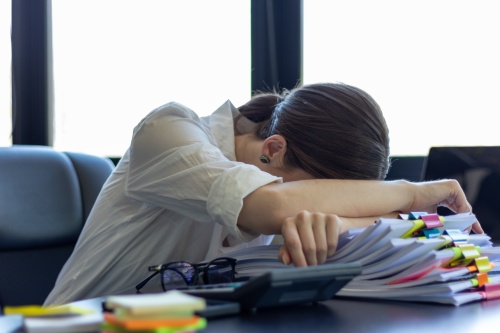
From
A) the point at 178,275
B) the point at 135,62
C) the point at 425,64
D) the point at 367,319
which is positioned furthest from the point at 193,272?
the point at 135,62

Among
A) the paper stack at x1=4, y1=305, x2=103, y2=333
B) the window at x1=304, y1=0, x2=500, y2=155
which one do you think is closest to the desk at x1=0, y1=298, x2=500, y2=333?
the paper stack at x1=4, y1=305, x2=103, y2=333

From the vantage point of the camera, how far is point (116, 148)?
2627mm

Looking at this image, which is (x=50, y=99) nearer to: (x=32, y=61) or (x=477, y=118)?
(x=32, y=61)

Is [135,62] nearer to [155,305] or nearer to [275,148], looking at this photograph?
[275,148]

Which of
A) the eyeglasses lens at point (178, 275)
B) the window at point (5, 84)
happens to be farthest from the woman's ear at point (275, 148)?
the window at point (5, 84)

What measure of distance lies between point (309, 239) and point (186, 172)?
0.28 metres

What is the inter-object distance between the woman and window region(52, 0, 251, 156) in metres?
1.14

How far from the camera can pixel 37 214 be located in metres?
1.69

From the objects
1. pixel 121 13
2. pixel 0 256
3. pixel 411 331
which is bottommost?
pixel 0 256

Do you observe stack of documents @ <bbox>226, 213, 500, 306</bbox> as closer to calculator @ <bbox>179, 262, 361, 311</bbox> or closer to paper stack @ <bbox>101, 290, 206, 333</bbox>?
calculator @ <bbox>179, 262, 361, 311</bbox>

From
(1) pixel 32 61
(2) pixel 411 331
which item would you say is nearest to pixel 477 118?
→ (2) pixel 411 331

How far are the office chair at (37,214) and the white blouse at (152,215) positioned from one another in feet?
1.26

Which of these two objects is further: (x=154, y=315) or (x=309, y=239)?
(x=309, y=239)

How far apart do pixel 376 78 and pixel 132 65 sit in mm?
950
